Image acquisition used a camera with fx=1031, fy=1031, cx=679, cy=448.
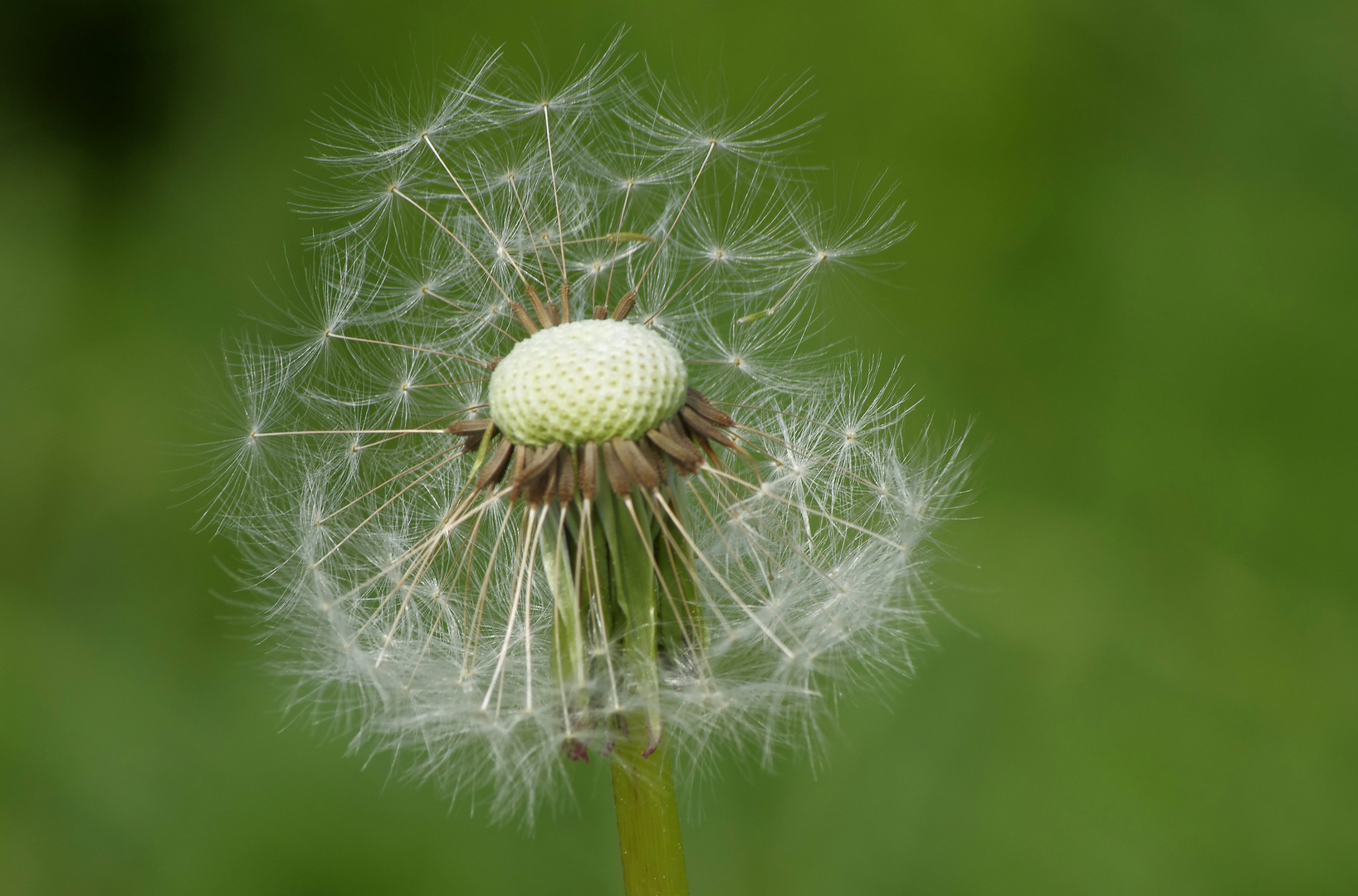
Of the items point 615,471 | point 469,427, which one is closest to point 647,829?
point 615,471

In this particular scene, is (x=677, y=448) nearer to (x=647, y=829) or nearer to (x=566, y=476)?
(x=566, y=476)

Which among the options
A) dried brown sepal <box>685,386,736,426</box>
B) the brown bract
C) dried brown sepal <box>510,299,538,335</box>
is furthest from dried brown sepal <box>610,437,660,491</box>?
dried brown sepal <box>510,299,538,335</box>

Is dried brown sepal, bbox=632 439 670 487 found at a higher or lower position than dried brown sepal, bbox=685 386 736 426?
lower

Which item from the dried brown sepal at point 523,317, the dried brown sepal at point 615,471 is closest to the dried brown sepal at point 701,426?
the dried brown sepal at point 615,471

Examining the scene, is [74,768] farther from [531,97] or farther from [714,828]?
[531,97]

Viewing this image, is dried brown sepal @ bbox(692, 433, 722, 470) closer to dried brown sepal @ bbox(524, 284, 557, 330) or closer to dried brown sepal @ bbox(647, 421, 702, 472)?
dried brown sepal @ bbox(647, 421, 702, 472)

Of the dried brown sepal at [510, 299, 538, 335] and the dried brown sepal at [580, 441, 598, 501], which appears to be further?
the dried brown sepal at [510, 299, 538, 335]
